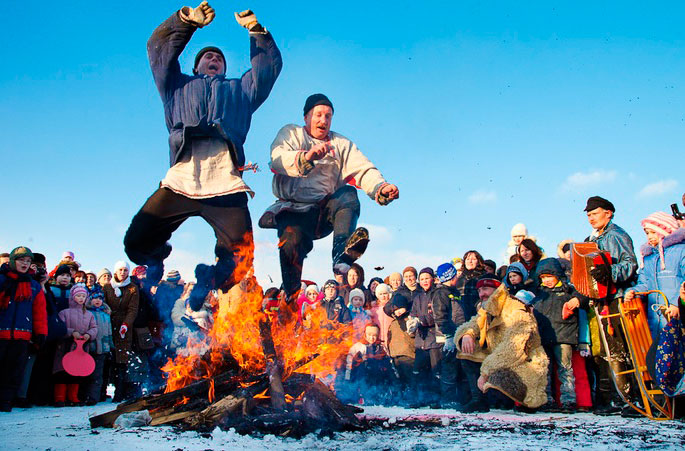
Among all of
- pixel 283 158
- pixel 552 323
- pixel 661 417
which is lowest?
pixel 661 417

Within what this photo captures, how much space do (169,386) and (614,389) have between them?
448 centimetres

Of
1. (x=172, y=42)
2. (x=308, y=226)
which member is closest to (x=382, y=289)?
(x=308, y=226)

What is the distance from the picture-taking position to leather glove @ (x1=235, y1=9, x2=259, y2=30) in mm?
5141

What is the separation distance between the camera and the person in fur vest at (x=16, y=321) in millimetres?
6398

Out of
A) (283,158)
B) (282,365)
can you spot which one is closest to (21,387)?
(282,365)

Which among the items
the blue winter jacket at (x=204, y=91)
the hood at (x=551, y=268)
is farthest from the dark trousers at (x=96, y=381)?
the hood at (x=551, y=268)

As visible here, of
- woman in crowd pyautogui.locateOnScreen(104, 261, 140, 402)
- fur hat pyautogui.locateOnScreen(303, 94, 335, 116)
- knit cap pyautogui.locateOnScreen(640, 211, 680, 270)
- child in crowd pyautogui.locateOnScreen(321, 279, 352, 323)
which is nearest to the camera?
knit cap pyautogui.locateOnScreen(640, 211, 680, 270)

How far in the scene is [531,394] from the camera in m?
5.99

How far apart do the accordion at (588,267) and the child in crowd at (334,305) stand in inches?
147

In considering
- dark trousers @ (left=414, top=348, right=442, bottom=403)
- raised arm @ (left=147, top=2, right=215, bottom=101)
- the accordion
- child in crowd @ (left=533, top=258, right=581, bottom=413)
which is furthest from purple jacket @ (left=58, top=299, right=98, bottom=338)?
the accordion

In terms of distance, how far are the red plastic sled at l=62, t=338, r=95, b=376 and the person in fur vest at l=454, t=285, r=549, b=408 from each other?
484 centimetres

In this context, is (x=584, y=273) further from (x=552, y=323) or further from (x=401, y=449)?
(x=401, y=449)

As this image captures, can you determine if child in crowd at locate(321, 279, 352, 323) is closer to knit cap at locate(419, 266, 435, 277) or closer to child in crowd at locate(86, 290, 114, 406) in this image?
knit cap at locate(419, 266, 435, 277)

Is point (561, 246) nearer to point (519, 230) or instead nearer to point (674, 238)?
point (519, 230)
